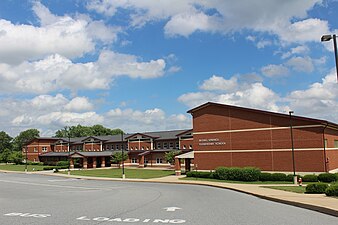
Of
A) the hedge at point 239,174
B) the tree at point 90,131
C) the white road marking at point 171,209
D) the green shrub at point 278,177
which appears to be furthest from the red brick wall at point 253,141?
the tree at point 90,131

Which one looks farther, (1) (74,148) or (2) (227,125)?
(1) (74,148)

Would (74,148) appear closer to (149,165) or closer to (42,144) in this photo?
(42,144)

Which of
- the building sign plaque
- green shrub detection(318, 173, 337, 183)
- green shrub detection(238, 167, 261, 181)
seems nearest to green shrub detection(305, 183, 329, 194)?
green shrub detection(318, 173, 337, 183)

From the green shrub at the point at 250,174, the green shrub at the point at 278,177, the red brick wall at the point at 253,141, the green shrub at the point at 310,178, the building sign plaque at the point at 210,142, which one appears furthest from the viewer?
the building sign plaque at the point at 210,142

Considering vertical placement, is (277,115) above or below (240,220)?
above

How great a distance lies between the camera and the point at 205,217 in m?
12.9

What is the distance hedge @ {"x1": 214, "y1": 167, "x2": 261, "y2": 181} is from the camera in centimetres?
3822

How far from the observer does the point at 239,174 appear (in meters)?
39.1

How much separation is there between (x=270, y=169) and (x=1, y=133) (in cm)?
13179

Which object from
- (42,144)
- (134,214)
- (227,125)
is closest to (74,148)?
(42,144)

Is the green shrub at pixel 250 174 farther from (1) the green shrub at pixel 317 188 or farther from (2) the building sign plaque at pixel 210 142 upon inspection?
(1) the green shrub at pixel 317 188

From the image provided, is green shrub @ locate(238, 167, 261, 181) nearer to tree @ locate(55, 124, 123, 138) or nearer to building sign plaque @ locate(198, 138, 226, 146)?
building sign plaque @ locate(198, 138, 226, 146)

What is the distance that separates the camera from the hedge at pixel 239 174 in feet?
125

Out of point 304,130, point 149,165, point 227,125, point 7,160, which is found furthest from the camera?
point 7,160
